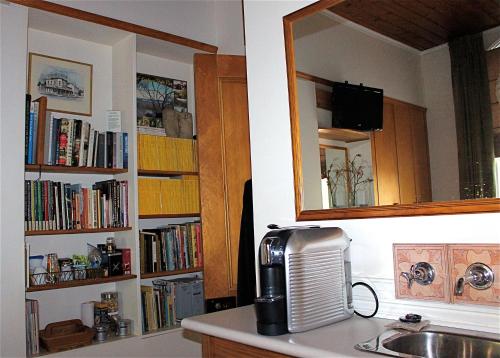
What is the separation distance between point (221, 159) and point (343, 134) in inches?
47.7

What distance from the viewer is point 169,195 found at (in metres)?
2.98

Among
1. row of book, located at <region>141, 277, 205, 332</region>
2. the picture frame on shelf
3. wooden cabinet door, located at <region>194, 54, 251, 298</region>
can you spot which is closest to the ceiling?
wooden cabinet door, located at <region>194, 54, 251, 298</region>

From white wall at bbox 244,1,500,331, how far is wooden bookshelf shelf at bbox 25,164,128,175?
113 cm

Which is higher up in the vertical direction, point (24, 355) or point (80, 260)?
point (80, 260)

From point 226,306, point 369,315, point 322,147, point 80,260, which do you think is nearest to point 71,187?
point 80,260

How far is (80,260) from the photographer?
2.72 meters

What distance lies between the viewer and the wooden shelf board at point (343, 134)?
5.57 feet

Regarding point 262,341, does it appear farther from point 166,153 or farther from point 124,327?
point 166,153

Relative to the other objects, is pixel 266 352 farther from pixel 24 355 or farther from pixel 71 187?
pixel 71 187

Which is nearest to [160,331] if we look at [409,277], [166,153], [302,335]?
[166,153]

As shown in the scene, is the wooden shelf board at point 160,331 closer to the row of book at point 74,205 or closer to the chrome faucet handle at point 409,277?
the row of book at point 74,205

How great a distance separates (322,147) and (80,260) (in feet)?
5.65

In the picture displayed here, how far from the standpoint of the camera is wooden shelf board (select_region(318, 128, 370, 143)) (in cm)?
170

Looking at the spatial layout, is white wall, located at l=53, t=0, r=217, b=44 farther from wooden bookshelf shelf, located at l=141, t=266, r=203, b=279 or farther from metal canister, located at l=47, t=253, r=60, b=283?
wooden bookshelf shelf, located at l=141, t=266, r=203, b=279
